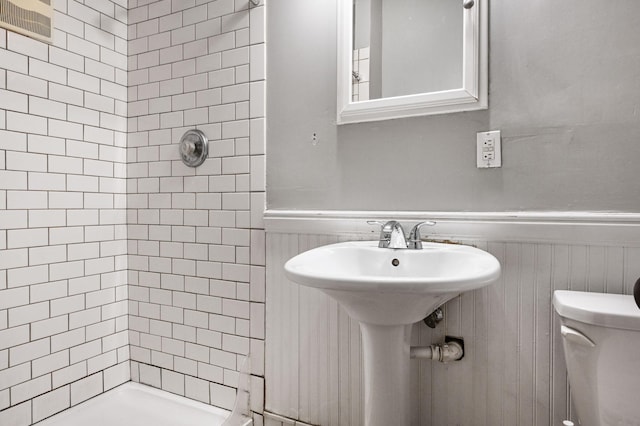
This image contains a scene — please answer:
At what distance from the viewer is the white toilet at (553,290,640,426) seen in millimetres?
859

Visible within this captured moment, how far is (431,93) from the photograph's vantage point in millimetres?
1260

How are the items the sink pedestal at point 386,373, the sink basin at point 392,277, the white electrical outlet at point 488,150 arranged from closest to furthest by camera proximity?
the sink basin at point 392,277, the sink pedestal at point 386,373, the white electrical outlet at point 488,150

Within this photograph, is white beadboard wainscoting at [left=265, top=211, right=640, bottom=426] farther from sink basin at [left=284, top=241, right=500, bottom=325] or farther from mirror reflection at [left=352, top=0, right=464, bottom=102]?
mirror reflection at [left=352, top=0, right=464, bottom=102]

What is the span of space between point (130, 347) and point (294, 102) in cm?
145

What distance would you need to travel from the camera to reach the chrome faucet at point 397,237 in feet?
3.88

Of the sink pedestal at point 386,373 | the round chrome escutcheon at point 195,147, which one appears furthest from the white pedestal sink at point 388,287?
the round chrome escutcheon at point 195,147

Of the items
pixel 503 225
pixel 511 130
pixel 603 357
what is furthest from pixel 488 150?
pixel 603 357

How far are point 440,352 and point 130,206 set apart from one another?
1.56m

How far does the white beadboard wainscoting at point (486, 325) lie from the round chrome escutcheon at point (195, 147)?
0.48m

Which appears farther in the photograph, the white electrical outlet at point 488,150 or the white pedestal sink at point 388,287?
the white electrical outlet at point 488,150

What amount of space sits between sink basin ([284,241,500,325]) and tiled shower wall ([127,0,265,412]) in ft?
1.63

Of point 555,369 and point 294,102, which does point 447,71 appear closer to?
point 294,102

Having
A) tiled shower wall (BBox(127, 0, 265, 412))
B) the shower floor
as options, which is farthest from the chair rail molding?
the shower floor

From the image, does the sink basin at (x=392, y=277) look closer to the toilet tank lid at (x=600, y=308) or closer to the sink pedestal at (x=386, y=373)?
the sink pedestal at (x=386, y=373)
